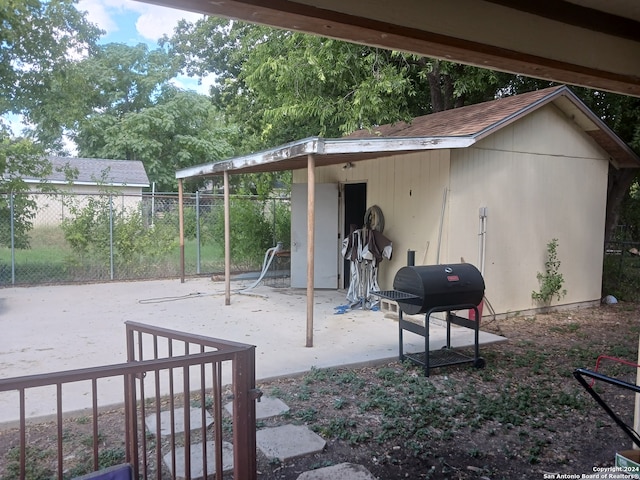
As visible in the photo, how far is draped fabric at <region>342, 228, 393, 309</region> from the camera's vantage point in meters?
7.50

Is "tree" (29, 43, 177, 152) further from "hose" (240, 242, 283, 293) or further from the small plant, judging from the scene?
the small plant

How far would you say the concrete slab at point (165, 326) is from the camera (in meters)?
4.61

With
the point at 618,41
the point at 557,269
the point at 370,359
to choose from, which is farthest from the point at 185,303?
the point at 618,41

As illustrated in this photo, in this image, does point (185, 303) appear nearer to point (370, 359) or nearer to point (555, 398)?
point (370, 359)

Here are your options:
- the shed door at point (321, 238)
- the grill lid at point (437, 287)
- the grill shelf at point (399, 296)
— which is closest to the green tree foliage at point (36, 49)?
the shed door at point (321, 238)

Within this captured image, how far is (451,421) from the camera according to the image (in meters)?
3.64

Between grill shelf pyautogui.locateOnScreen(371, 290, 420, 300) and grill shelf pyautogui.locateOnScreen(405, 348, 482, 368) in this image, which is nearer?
grill shelf pyautogui.locateOnScreen(371, 290, 420, 300)

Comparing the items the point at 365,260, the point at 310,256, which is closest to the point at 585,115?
the point at 365,260

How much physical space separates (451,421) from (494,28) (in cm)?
281

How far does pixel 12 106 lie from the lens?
29.2 ft

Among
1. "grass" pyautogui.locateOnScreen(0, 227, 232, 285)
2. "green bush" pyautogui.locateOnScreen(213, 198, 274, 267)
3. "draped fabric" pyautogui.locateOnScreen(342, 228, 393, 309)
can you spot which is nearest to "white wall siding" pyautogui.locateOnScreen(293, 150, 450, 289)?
"draped fabric" pyautogui.locateOnScreen(342, 228, 393, 309)

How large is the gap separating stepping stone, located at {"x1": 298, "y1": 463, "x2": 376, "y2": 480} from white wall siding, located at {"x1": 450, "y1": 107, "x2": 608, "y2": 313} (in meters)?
4.41

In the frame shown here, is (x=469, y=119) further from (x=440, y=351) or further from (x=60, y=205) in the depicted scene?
(x=60, y=205)

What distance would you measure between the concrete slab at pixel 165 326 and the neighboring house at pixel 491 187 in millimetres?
1377
